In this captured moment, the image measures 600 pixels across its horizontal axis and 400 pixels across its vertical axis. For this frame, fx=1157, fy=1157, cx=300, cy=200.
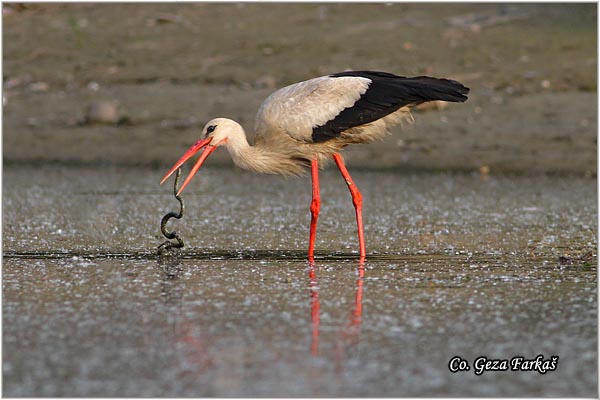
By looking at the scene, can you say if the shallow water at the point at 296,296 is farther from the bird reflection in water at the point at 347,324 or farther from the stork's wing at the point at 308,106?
the stork's wing at the point at 308,106

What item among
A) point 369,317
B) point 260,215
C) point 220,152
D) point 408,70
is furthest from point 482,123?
point 369,317

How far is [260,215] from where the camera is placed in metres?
9.58

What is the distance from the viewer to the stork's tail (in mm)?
7715

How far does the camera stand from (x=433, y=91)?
7738mm

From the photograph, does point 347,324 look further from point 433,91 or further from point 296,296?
point 433,91

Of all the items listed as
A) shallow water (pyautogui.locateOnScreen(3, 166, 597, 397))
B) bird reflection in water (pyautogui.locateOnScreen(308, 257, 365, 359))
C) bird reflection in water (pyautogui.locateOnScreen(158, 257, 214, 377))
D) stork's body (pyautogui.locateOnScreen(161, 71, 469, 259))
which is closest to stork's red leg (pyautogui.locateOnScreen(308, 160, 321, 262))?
stork's body (pyautogui.locateOnScreen(161, 71, 469, 259))

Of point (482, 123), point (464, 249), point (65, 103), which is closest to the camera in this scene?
point (464, 249)

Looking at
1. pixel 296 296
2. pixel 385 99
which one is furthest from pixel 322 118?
pixel 296 296

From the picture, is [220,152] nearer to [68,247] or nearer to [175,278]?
[68,247]

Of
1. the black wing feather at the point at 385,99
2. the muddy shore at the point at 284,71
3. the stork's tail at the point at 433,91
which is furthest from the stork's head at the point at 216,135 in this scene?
the muddy shore at the point at 284,71

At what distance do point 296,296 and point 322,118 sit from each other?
216 centimetres

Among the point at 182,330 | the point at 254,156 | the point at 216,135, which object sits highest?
the point at 216,135

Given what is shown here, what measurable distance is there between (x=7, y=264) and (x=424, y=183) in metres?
5.37

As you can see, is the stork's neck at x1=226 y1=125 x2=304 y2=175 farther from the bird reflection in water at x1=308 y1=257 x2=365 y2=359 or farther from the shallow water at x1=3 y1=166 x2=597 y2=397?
the bird reflection in water at x1=308 y1=257 x2=365 y2=359
